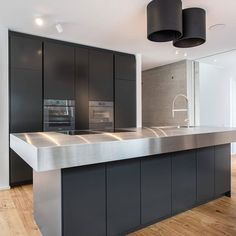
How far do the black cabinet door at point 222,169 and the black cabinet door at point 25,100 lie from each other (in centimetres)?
274

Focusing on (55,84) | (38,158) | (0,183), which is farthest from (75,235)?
(55,84)

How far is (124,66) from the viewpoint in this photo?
4562 millimetres

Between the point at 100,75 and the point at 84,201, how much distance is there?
9.81 ft

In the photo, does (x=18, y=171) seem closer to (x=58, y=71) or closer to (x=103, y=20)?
(x=58, y=71)

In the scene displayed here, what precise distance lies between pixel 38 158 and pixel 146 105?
18.1ft

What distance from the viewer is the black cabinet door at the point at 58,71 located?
3643 mm

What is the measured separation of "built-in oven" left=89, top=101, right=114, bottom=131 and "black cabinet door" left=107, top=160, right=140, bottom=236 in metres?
2.18

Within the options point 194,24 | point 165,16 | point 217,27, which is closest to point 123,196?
point 165,16

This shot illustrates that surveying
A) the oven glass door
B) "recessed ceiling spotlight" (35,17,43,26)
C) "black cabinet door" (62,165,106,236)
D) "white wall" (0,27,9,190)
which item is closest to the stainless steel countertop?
"black cabinet door" (62,165,106,236)

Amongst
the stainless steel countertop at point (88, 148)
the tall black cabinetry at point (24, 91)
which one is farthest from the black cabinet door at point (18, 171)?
the stainless steel countertop at point (88, 148)

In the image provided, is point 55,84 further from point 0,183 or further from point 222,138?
point 222,138

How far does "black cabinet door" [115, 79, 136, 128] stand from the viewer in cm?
447

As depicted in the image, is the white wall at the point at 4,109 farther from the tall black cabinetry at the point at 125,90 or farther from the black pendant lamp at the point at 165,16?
the black pendant lamp at the point at 165,16

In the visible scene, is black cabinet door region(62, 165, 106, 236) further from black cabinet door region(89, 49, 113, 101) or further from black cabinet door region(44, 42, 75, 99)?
black cabinet door region(89, 49, 113, 101)
